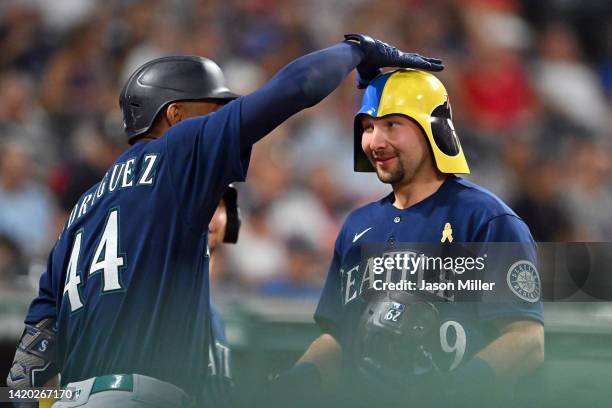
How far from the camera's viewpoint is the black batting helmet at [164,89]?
3111 millimetres

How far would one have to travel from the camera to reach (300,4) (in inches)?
305

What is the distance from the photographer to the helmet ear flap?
10.5ft

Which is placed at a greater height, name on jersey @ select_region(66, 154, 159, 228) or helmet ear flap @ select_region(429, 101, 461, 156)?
helmet ear flap @ select_region(429, 101, 461, 156)

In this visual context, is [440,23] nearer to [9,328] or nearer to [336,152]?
[336,152]

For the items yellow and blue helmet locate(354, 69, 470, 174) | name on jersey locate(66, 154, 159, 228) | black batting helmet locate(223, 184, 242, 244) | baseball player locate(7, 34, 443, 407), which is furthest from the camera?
black batting helmet locate(223, 184, 242, 244)

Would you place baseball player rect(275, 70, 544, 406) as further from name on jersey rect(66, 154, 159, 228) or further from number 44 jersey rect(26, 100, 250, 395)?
name on jersey rect(66, 154, 159, 228)

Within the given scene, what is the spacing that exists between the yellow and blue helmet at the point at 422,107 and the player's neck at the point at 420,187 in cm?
7

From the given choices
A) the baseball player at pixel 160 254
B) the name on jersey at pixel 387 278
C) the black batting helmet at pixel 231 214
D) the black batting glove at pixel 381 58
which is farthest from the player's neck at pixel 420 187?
the black batting helmet at pixel 231 214

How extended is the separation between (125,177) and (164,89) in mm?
376

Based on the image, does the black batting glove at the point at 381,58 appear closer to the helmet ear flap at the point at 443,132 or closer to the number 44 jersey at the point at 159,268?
the helmet ear flap at the point at 443,132

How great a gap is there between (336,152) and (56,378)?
3.71 m

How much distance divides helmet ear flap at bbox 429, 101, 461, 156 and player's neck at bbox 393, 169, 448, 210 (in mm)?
88

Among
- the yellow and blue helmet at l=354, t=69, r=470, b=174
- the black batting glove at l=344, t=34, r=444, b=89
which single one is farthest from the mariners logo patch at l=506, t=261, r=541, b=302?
the black batting glove at l=344, t=34, r=444, b=89

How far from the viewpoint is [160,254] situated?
2773 mm
